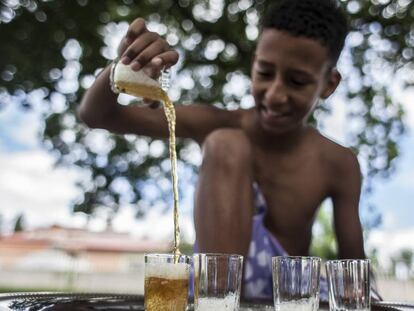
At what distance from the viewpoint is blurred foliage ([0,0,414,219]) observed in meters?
4.30

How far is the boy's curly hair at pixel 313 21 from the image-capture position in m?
1.99

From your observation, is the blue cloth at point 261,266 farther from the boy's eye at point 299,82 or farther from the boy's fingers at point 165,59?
the boy's fingers at point 165,59

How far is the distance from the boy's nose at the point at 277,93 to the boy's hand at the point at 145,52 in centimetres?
46

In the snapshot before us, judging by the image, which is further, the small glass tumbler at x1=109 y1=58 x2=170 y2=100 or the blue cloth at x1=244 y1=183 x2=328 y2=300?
the blue cloth at x1=244 y1=183 x2=328 y2=300

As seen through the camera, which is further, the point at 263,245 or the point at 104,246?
the point at 104,246

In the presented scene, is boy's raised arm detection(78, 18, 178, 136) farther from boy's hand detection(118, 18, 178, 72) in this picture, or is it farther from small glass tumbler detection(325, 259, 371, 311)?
small glass tumbler detection(325, 259, 371, 311)

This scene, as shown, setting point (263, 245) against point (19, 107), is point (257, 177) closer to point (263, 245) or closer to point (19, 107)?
point (263, 245)

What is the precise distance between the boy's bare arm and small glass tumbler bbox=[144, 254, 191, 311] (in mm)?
1131

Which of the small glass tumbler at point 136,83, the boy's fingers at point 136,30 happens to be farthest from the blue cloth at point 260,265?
the boy's fingers at point 136,30

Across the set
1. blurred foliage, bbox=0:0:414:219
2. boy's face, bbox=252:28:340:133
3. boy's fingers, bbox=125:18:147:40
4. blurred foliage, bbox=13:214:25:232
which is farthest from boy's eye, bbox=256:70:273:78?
blurred foliage, bbox=13:214:25:232

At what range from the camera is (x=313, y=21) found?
2.03m

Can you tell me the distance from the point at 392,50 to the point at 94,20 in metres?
2.52

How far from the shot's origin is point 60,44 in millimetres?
4387

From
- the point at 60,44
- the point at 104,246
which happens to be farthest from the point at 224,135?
the point at 104,246
